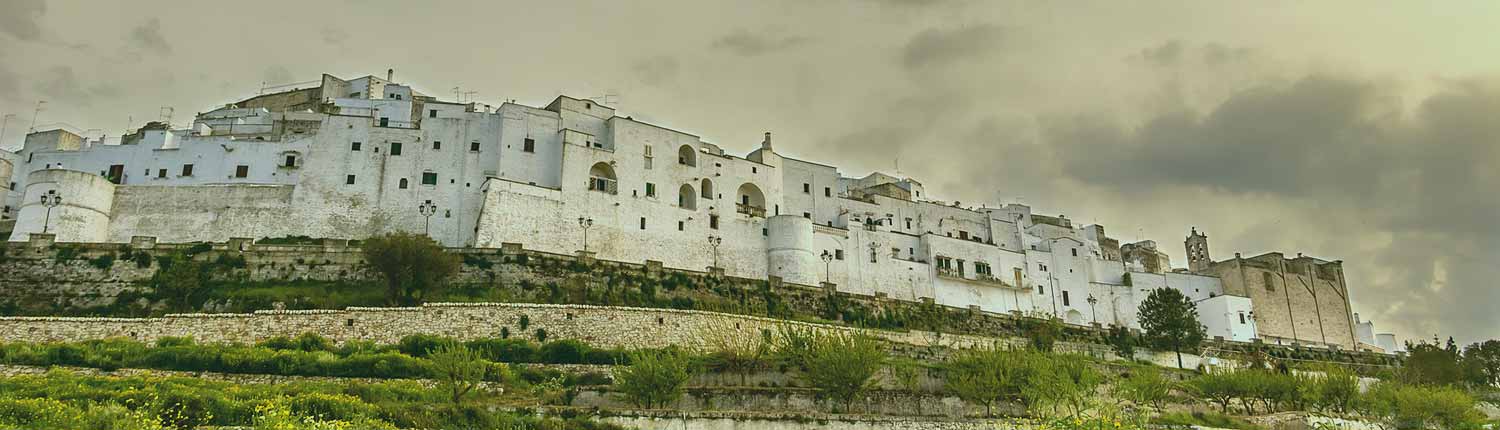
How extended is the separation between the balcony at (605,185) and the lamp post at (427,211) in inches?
308

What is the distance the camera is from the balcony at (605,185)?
167 feet

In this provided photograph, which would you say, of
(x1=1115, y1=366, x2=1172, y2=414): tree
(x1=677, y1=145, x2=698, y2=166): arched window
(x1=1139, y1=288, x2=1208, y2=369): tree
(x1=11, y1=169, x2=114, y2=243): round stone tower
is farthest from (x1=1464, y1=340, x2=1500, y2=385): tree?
(x1=11, y1=169, x2=114, y2=243): round stone tower

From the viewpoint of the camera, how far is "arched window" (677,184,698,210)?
177 ft

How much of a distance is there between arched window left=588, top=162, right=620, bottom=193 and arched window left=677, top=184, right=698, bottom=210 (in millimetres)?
3950

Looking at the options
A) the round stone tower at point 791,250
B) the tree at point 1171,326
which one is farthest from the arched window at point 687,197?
the tree at point 1171,326

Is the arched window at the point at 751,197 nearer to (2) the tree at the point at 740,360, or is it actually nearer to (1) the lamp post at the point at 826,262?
(1) the lamp post at the point at 826,262

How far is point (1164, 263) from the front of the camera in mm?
80375

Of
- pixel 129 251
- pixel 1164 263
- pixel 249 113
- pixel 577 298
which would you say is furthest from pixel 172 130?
pixel 1164 263

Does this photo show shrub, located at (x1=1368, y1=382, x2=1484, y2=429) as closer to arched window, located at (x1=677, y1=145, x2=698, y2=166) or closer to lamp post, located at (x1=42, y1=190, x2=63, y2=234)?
arched window, located at (x1=677, y1=145, x2=698, y2=166)

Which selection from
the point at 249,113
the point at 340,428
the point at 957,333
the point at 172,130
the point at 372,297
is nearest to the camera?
the point at 340,428

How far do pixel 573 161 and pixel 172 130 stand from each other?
22.6 metres

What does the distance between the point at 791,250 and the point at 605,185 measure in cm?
1061

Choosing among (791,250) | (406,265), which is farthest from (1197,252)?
(406,265)

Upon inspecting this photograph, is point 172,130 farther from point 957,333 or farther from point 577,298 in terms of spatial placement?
point 957,333
